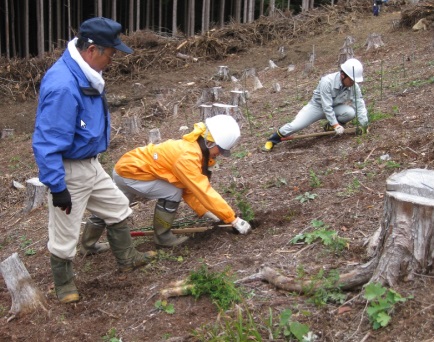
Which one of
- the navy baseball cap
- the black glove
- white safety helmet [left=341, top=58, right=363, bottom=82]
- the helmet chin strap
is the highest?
the navy baseball cap

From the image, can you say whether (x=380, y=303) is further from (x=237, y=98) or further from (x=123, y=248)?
(x=237, y=98)

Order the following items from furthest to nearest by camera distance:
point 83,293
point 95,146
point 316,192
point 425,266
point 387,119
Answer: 1. point 387,119
2. point 316,192
3. point 83,293
4. point 95,146
5. point 425,266

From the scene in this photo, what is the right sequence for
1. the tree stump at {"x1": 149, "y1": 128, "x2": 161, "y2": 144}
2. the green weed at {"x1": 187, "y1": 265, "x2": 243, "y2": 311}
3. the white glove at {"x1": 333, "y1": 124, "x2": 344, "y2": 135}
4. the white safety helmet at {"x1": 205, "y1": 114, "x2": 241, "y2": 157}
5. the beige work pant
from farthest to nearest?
the tree stump at {"x1": 149, "y1": 128, "x2": 161, "y2": 144}, the white glove at {"x1": 333, "y1": 124, "x2": 344, "y2": 135}, the white safety helmet at {"x1": 205, "y1": 114, "x2": 241, "y2": 157}, the beige work pant, the green weed at {"x1": 187, "y1": 265, "x2": 243, "y2": 311}

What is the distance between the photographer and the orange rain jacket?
4211 millimetres

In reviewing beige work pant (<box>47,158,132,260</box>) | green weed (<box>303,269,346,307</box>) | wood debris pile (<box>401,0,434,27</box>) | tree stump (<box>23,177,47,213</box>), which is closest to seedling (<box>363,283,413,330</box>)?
green weed (<box>303,269,346,307</box>)

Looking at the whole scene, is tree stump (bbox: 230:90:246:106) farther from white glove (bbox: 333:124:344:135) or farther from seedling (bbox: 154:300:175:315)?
seedling (bbox: 154:300:175:315)

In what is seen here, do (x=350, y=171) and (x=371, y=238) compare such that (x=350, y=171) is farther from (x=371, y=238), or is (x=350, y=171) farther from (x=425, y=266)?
(x=425, y=266)

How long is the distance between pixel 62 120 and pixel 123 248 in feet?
4.08

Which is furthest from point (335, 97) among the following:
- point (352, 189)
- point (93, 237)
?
point (93, 237)

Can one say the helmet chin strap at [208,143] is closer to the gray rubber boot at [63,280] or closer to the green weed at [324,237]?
the green weed at [324,237]

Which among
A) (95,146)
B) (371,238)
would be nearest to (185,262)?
(95,146)

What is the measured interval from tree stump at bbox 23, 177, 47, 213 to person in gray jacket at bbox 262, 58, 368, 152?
2.87 metres

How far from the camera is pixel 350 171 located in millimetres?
5141

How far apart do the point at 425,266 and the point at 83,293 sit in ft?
8.10
